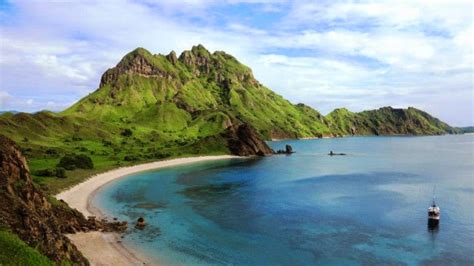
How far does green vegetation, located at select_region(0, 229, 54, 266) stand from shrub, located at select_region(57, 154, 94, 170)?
10659 cm

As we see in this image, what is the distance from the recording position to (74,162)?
147 meters

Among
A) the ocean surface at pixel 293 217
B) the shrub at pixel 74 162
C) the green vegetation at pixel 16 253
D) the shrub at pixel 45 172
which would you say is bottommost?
the ocean surface at pixel 293 217

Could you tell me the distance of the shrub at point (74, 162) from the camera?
470ft

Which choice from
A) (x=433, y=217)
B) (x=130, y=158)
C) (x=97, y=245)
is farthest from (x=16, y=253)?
(x=130, y=158)

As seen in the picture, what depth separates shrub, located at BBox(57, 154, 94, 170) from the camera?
14325cm

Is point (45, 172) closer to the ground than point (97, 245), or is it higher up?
higher up

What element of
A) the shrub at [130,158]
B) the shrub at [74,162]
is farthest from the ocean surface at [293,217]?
the shrub at [130,158]

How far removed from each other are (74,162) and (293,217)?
90.5 metres

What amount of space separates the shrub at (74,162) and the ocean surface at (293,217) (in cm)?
1733

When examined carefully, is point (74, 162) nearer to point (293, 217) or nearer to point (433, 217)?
point (293, 217)

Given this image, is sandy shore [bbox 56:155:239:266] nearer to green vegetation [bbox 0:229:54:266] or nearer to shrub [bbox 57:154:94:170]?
green vegetation [bbox 0:229:54:266]

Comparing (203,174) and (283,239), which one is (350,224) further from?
(203,174)

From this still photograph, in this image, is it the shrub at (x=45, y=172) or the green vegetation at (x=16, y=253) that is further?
the shrub at (x=45, y=172)

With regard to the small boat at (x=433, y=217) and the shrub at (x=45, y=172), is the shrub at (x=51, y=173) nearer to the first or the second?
the shrub at (x=45, y=172)
